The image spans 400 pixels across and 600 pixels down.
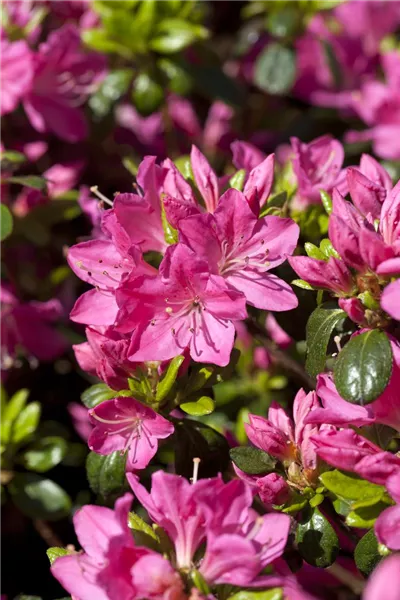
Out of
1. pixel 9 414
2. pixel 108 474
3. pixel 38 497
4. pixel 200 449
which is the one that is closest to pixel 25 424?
pixel 9 414

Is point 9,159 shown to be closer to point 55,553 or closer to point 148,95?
point 148,95

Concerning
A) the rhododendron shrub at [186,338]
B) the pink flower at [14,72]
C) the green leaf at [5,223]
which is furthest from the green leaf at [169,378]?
the pink flower at [14,72]

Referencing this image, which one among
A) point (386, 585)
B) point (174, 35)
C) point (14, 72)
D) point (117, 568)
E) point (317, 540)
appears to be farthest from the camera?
point (174, 35)

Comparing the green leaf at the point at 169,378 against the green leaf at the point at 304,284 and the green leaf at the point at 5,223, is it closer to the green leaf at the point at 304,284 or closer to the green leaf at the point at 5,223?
the green leaf at the point at 304,284

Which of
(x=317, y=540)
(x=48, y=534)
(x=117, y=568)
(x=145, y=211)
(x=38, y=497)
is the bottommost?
(x=48, y=534)

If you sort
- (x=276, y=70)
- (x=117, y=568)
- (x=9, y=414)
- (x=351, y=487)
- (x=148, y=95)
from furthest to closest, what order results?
(x=276, y=70), (x=148, y=95), (x=9, y=414), (x=351, y=487), (x=117, y=568)

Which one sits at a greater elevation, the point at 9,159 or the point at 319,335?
the point at 9,159

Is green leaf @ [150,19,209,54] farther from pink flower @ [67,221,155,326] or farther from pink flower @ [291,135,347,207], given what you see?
pink flower @ [67,221,155,326]
